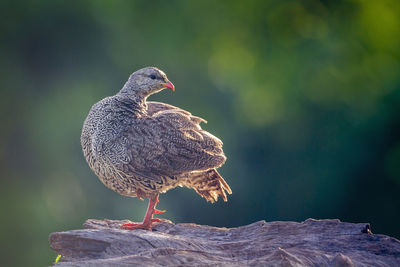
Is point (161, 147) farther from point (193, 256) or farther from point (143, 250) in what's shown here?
point (193, 256)

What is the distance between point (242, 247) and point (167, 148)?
1546 millimetres

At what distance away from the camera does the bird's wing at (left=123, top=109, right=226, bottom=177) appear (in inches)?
217

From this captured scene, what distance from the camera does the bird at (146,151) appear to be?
5.48 metres

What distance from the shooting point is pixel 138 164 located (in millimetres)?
5461

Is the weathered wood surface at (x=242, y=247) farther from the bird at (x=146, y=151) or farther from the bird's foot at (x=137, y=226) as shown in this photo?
the bird at (x=146, y=151)

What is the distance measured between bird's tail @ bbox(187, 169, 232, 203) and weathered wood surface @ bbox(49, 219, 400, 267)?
2.87 feet

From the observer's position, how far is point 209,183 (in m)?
6.11

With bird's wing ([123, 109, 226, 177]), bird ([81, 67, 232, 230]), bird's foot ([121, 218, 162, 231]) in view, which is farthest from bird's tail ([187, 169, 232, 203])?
bird's foot ([121, 218, 162, 231])

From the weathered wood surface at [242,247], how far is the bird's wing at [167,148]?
737 millimetres

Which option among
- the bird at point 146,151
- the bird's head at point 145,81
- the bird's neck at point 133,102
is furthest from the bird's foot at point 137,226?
the bird's head at point 145,81

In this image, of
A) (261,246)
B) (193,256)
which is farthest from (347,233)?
(193,256)

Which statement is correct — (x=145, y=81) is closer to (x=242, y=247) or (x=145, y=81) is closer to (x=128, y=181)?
(x=128, y=181)

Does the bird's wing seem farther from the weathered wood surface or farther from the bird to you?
the weathered wood surface

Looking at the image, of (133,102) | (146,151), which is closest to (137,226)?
(146,151)
